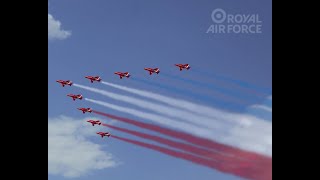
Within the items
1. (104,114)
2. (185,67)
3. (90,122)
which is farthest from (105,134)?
(185,67)

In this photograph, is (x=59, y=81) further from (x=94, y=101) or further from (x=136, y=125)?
(x=136, y=125)

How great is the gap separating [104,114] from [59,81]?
8.48 m

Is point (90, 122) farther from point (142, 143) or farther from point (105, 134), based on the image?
point (142, 143)

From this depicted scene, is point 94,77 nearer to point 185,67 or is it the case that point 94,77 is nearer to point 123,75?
point 123,75

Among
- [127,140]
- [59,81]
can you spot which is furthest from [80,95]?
[127,140]

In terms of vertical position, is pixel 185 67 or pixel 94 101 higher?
pixel 185 67

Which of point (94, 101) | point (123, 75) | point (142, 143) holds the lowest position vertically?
point (142, 143)

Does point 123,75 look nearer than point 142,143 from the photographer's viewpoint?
No

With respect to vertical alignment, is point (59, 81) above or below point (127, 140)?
above

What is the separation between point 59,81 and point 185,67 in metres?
15.0

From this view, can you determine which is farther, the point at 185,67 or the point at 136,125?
the point at 185,67

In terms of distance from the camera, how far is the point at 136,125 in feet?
210

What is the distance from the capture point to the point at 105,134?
237ft

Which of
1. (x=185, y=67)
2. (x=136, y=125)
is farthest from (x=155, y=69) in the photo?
(x=136, y=125)
